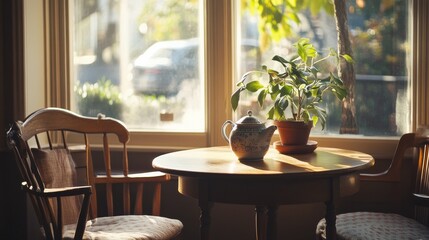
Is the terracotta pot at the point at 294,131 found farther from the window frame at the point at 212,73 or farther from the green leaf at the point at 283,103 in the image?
the window frame at the point at 212,73

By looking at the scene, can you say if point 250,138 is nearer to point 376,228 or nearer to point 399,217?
point 376,228

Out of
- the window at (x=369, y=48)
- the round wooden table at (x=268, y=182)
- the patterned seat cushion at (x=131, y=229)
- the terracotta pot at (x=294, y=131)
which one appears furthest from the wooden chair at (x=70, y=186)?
the window at (x=369, y=48)

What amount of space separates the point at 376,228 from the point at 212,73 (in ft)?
4.36

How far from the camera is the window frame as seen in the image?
2.97 m

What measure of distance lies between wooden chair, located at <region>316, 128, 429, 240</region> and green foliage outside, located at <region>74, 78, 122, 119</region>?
1530 mm

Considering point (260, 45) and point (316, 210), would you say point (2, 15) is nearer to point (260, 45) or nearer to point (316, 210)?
point (260, 45)

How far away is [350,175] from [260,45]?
125 centimetres

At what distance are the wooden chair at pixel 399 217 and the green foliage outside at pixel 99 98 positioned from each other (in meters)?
1.53

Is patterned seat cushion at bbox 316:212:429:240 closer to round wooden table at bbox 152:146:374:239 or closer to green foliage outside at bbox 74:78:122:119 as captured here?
round wooden table at bbox 152:146:374:239

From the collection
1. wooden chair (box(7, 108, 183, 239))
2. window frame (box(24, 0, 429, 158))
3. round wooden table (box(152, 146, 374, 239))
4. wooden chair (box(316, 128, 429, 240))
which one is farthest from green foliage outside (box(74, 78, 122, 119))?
wooden chair (box(316, 128, 429, 240))

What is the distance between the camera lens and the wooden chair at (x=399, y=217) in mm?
2291

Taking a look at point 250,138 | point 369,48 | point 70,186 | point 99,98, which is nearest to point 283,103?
point 250,138

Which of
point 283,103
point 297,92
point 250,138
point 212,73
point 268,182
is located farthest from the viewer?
point 212,73

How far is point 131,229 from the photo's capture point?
7.89 feet
